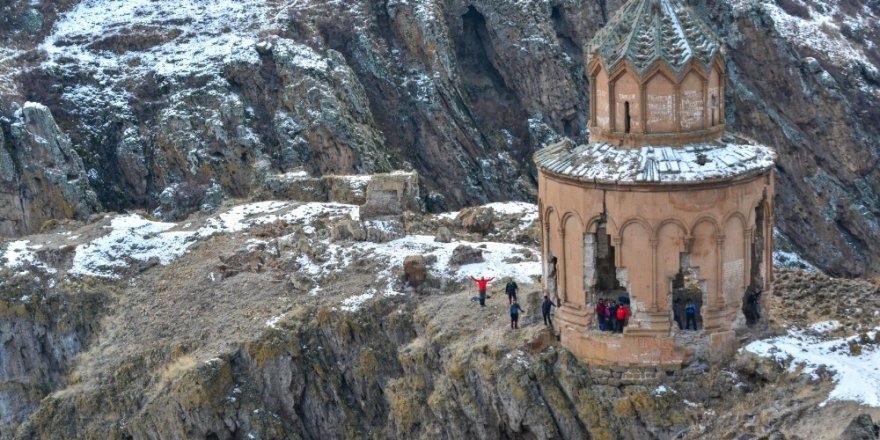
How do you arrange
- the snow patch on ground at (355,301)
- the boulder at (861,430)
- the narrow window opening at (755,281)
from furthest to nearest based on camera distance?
the snow patch on ground at (355,301)
the narrow window opening at (755,281)
the boulder at (861,430)

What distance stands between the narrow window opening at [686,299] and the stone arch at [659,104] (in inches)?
98.0

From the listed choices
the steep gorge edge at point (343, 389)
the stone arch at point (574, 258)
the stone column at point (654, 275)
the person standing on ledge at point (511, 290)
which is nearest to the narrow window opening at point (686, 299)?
the stone column at point (654, 275)

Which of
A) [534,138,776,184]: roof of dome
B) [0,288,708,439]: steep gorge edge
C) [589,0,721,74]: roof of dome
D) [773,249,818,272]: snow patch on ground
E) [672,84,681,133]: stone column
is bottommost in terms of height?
[773,249,818,272]: snow patch on ground

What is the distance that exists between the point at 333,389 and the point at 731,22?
52.1 metres

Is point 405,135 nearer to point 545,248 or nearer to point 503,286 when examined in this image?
point 503,286

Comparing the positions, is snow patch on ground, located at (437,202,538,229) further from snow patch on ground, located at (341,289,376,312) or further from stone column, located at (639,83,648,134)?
stone column, located at (639,83,648,134)

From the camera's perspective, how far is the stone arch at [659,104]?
26.2 m

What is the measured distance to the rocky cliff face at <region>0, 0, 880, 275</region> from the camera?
6756cm

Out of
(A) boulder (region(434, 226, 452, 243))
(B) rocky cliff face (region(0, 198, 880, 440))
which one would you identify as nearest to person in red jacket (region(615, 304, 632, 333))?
(B) rocky cliff face (region(0, 198, 880, 440))

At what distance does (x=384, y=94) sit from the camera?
246 feet

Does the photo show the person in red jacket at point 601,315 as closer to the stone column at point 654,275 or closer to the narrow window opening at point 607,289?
the narrow window opening at point 607,289

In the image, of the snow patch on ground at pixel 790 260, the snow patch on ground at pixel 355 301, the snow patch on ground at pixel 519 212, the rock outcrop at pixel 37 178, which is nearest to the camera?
the snow patch on ground at pixel 355 301

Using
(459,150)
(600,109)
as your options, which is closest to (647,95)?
(600,109)

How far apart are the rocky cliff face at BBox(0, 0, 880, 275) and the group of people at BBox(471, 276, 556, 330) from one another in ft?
109
